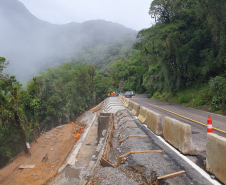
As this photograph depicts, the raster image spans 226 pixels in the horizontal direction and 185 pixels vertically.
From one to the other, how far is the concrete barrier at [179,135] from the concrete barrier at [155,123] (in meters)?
0.86

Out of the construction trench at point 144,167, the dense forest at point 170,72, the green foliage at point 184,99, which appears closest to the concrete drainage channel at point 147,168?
the construction trench at point 144,167

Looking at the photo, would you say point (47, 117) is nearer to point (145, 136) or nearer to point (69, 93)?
point (69, 93)

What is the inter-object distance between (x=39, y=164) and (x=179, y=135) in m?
13.4

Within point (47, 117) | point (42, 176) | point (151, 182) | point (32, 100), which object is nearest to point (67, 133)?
point (32, 100)

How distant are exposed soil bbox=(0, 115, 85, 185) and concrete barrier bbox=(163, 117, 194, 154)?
8.93 metres

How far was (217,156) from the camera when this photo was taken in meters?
3.55

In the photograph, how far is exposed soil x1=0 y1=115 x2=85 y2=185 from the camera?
1184 cm

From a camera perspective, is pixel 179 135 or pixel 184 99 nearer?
pixel 179 135

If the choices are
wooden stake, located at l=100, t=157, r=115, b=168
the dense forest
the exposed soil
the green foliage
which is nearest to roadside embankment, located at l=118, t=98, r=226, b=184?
wooden stake, located at l=100, t=157, r=115, b=168

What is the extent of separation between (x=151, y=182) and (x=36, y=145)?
63.5ft

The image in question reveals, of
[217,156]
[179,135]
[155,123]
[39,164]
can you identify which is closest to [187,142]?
[179,135]

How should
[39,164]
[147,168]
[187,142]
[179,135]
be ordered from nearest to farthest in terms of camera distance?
[147,168]
[187,142]
[179,135]
[39,164]

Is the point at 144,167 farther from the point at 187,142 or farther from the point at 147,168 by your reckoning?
the point at 187,142

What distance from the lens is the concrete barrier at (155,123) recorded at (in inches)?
280
